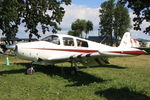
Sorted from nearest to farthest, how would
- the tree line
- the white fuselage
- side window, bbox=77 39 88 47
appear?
the white fuselage, side window, bbox=77 39 88 47, the tree line

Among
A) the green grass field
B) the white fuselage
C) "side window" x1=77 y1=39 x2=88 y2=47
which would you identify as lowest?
the green grass field

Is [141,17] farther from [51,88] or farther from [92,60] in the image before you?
[51,88]

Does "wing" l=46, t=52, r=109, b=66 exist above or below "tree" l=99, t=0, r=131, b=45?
below

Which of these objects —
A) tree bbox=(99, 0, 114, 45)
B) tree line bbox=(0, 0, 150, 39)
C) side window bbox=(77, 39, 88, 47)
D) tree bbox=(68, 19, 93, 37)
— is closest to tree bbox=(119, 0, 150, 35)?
tree line bbox=(0, 0, 150, 39)

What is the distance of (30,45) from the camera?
14477mm

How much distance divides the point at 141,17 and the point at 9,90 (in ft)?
139

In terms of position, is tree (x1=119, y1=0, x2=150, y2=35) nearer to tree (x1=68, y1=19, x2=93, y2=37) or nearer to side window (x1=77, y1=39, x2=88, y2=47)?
side window (x1=77, y1=39, x2=88, y2=47)

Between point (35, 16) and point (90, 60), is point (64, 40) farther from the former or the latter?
point (35, 16)

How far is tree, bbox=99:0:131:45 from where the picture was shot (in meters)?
98.1

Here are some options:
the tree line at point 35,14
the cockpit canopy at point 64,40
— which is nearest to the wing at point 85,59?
the cockpit canopy at point 64,40

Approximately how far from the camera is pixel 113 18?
99.6 metres

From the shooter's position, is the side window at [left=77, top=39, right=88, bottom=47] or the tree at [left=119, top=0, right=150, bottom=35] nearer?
the side window at [left=77, top=39, right=88, bottom=47]

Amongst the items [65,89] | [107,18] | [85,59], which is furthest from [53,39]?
[107,18]

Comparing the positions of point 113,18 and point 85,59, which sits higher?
point 113,18
